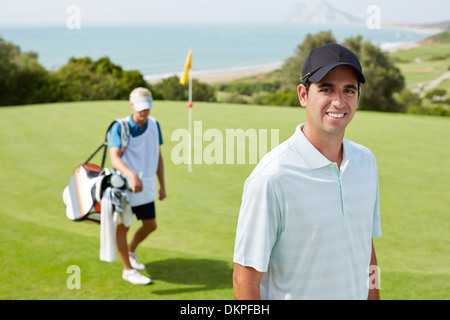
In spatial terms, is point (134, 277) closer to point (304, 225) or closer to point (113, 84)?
point (304, 225)

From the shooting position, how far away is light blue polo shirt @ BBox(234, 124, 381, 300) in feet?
6.28

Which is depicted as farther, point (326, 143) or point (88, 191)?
point (88, 191)

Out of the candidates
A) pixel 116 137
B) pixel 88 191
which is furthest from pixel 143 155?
pixel 88 191

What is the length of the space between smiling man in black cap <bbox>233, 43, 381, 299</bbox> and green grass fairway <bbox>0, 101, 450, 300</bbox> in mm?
3071

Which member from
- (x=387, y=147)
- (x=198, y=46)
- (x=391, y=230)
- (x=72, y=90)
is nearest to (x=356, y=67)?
(x=391, y=230)

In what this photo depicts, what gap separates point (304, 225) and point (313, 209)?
7cm

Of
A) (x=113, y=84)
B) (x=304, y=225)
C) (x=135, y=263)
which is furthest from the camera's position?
(x=113, y=84)

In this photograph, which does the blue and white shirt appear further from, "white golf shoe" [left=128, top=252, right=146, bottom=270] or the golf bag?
"white golf shoe" [left=128, top=252, right=146, bottom=270]

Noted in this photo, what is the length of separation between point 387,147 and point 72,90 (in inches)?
1164

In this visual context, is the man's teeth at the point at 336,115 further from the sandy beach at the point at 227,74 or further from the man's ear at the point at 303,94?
the sandy beach at the point at 227,74

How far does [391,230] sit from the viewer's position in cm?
723

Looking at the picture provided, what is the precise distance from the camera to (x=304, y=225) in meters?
1.95

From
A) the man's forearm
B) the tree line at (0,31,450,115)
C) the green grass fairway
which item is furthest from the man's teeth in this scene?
the tree line at (0,31,450,115)

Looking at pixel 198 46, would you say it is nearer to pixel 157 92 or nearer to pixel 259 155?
pixel 157 92
